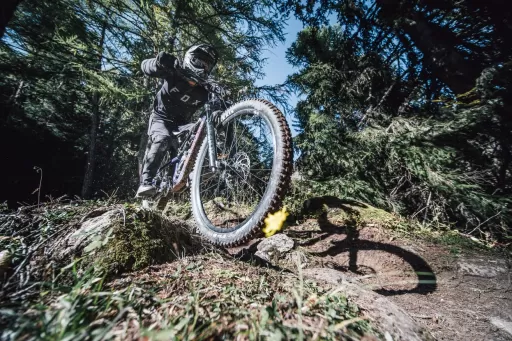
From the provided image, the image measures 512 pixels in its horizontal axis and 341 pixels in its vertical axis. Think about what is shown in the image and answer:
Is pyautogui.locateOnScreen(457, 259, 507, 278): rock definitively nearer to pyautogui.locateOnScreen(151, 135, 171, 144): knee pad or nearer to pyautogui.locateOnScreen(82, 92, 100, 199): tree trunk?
pyautogui.locateOnScreen(151, 135, 171, 144): knee pad

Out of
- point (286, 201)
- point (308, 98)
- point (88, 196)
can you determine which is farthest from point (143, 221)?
point (88, 196)

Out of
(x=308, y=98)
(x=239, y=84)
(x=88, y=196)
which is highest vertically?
(x=239, y=84)

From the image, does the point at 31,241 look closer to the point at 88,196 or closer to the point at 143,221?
the point at 143,221

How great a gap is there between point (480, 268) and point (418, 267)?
24.4 inches

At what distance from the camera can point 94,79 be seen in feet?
23.6

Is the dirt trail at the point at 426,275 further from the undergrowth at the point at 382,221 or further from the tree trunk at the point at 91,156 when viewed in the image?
the tree trunk at the point at 91,156

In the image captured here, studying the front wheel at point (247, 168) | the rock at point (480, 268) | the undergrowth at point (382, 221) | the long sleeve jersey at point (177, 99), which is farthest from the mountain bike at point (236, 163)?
the rock at point (480, 268)

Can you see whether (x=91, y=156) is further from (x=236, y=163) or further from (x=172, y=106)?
(x=236, y=163)

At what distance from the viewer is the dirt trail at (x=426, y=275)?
1569mm

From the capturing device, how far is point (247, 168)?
229 cm

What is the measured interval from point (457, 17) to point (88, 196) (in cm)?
1531

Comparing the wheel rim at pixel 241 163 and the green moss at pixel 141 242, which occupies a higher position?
the wheel rim at pixel 241 163

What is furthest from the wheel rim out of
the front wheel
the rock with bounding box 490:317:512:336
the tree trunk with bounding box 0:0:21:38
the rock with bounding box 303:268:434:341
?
the tree trunk with bounding box 0:0:21:38

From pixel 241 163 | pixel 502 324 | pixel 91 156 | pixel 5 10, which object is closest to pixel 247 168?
pixel 241 163
